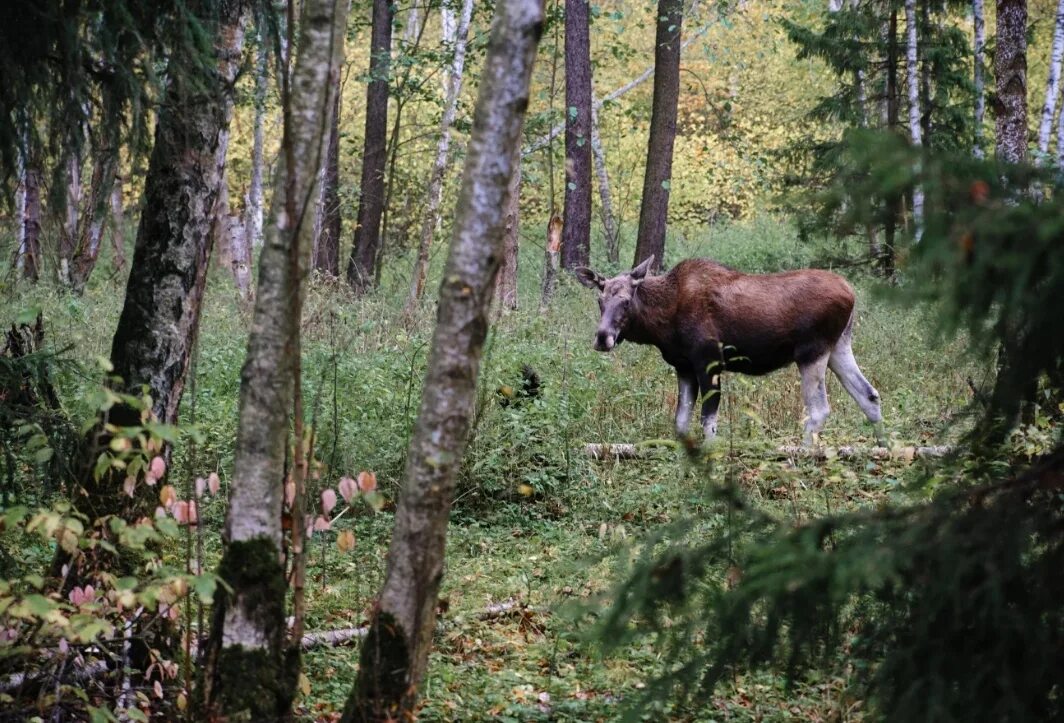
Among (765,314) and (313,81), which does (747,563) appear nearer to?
(313,81)

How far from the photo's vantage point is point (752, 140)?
3644 centimetres

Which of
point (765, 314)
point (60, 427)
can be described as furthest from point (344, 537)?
point (765, 314)

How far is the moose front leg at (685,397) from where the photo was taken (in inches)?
439

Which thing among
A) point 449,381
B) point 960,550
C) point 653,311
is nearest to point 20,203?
point 653,311

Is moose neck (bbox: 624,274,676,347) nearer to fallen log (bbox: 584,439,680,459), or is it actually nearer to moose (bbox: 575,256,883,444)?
moose (bbox: 575,256,883,444)

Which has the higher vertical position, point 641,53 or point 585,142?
point 641,53

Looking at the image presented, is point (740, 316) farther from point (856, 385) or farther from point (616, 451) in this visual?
point (616, 451)

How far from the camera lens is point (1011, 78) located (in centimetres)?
972

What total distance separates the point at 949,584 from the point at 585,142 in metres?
16.8

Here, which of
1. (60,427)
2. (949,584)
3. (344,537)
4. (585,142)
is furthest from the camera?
(585,142)

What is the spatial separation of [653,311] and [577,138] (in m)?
7.99

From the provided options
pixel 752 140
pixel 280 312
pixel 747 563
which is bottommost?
pixel 747 563

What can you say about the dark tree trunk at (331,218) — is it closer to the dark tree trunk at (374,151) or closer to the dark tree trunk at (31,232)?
the dark tree trunk at (374,151)

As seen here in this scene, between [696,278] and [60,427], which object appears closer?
[60,427]
